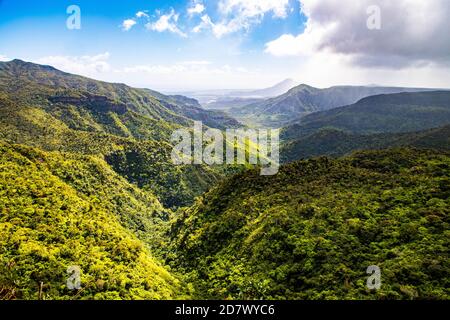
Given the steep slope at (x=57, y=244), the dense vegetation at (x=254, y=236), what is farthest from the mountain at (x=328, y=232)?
the steep slope at (x=57, y=244)

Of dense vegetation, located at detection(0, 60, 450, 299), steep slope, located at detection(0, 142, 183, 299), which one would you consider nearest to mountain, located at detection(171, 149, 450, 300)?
dense vegetation, located at detection(0, 60, 450, 299)

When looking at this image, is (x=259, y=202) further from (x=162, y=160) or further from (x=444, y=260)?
(x=162, y=160)

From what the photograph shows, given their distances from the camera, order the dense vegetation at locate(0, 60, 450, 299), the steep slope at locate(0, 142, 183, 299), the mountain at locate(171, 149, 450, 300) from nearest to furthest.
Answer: the mountain at locate(171, 149, 450, 300) → the dense vegetation at locate(0, 60, 450, 299) → the steep slope at locate(0, 142, 183, 299)

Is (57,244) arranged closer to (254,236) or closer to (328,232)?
(254,236)

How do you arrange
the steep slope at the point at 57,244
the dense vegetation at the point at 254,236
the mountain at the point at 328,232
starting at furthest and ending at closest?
the steep slope at the point at 57,244 → the dense vegetation at the point at 254,236 → the mountain at the point at 328,232

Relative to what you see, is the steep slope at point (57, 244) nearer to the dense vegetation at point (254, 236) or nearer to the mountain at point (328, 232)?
the dense vegetation at point (254, 236)

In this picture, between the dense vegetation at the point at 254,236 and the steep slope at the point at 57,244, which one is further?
the steep slope at the point at 57,244

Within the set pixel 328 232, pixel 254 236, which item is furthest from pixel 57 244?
pixel 328 232

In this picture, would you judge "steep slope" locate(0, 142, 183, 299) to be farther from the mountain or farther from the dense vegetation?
the mountain
